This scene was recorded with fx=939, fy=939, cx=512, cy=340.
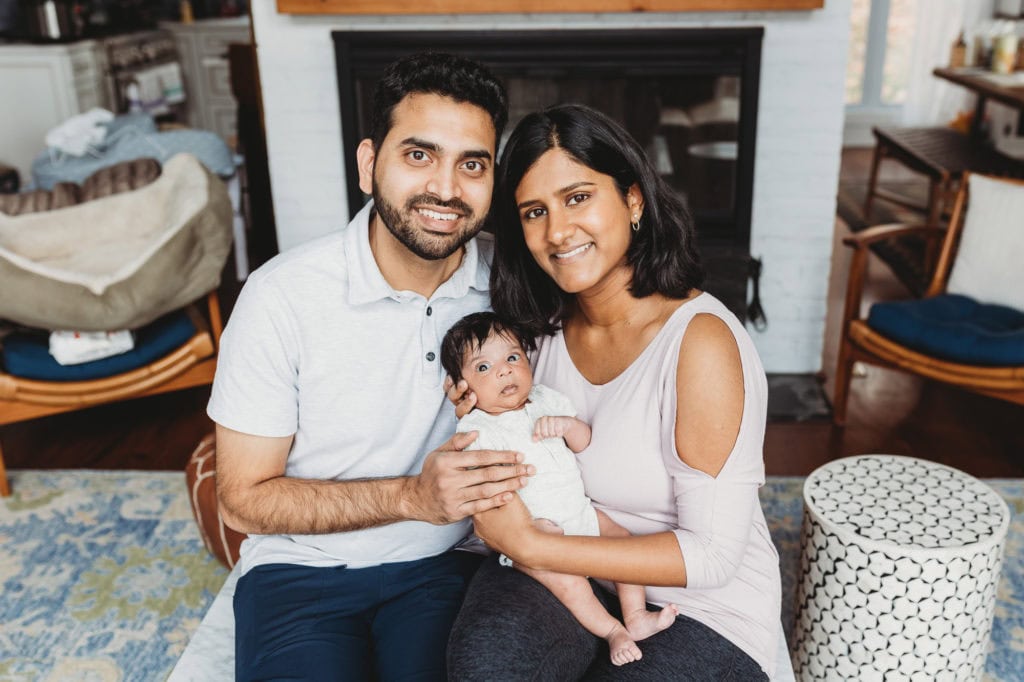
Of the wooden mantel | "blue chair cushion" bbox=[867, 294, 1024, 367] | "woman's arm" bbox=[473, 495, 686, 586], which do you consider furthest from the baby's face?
the wooden mantel

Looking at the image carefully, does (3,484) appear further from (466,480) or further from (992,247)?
(992,247)

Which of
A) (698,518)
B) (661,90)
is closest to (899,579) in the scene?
(698,518)

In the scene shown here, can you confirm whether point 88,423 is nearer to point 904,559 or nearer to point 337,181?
point 337,181

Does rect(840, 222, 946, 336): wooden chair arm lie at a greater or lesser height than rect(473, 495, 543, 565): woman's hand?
lesser

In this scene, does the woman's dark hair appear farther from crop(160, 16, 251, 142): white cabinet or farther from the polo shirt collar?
crop(160, 16, 251, 142): white cabinet

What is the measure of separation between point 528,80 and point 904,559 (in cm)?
224

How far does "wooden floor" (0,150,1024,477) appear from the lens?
9.81 ft

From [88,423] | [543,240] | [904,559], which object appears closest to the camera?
[543,240]

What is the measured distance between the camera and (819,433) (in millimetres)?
3156

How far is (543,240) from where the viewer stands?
1562 millimetres

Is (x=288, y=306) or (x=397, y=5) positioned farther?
(x=397, y=5)

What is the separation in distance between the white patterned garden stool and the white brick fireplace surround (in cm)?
165

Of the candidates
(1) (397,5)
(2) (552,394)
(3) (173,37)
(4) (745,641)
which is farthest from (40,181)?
(4) (745,641)

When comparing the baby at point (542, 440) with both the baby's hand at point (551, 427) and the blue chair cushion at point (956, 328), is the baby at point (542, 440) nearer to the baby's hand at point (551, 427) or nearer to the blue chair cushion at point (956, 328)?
the baby's hand at point (551, 427)
